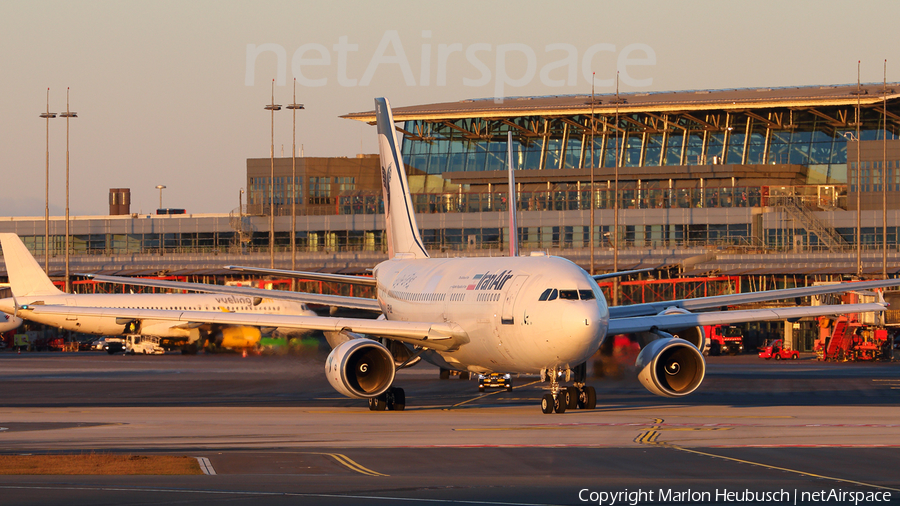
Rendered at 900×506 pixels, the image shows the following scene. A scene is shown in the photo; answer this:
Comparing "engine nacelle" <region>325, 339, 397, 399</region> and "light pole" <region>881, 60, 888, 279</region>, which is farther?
"light pole" <region>881, 60, 888, 279</region>

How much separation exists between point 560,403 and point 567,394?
1.17 meters

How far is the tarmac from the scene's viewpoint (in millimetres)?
15078

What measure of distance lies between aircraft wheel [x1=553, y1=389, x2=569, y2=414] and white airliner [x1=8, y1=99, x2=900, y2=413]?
3 centimetres

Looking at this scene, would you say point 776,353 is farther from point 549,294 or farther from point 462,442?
point 462,442

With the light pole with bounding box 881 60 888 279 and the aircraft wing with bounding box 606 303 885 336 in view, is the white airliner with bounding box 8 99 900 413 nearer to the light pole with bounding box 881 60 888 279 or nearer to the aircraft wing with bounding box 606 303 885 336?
the aircraft wing with bounding box 606 303 885 336

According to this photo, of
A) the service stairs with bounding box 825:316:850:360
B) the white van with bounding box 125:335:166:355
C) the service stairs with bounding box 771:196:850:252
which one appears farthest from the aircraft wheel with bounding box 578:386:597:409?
the service stairs with bounding box 771:196:850:252

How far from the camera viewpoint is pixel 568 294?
88.4 feet

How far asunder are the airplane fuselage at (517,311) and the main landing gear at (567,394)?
54 cm

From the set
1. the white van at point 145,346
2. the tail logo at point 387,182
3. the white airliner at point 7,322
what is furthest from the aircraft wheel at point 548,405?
the white airliner at point 7,322

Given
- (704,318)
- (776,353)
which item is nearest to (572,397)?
(704,318)

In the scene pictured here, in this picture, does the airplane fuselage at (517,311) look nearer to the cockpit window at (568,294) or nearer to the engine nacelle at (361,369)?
the cockpit window at (568,294)

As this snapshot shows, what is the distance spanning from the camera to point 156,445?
21969mm

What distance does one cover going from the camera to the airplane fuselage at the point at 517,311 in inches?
1046

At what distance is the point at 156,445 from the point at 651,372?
1337 centimetres
